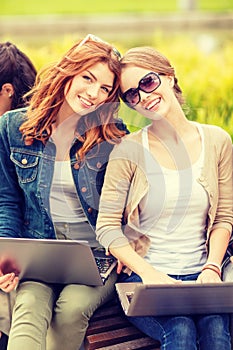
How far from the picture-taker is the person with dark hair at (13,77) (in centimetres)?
290

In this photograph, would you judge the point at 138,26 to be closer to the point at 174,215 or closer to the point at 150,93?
the point at 150,93

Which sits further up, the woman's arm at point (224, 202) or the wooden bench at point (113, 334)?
the woman's arm at point (224, 202)

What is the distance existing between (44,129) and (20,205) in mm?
315

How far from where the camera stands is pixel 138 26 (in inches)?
297

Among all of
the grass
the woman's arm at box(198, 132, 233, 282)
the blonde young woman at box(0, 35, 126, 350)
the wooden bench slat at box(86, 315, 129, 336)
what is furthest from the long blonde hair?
the grass

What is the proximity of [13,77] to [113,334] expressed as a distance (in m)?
1.12

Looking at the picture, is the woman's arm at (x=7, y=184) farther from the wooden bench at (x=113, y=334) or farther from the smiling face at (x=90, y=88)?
the wooden bench at (x=113, y=334)

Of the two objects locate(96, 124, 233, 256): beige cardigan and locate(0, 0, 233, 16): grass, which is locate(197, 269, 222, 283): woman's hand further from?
locate(0, 0, 233, 16): grass

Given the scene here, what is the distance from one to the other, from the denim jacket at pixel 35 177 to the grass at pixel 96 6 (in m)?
5.88

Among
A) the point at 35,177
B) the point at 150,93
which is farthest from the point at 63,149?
the point at 150,93

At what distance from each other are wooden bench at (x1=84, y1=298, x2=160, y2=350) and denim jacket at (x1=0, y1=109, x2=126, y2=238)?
356 mm

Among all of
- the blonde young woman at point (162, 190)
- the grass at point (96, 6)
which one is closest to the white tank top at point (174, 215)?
the blonde young woman at point (162, 190)

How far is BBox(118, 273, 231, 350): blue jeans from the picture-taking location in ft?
7.71

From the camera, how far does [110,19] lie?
7586mm
